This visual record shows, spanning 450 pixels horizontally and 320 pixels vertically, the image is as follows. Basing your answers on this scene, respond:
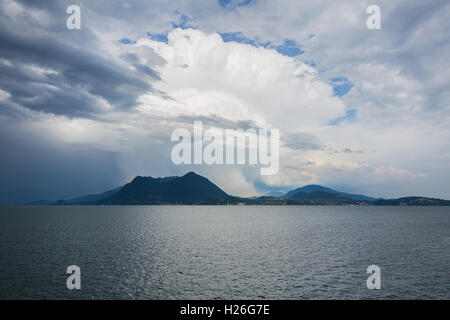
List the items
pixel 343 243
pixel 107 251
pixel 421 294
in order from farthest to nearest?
1. pixel 343 243
2. pixel 107 251
3. pixel 421 294

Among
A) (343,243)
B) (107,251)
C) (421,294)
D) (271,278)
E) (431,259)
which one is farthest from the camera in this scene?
(343,243)

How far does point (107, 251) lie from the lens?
282 feet

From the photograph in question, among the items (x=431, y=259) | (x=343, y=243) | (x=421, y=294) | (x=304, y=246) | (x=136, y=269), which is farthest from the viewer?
(x=343, y=243)

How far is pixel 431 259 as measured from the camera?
245 feet

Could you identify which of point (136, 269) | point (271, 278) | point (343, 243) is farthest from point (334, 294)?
point (343, 243)
